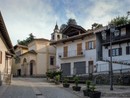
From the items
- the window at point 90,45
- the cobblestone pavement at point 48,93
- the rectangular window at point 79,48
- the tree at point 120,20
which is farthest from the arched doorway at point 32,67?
the cobblestone pavement at point 48,93

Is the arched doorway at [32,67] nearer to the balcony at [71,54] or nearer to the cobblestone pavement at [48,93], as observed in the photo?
the balcony at [71,54]

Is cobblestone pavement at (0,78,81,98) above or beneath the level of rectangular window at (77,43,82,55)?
beneath

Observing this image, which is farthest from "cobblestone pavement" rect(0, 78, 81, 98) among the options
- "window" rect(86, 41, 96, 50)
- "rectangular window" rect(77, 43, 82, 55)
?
"rectangular window" rect(77, 43, 82, 55)

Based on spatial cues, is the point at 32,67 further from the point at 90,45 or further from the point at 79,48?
the point at 90,45

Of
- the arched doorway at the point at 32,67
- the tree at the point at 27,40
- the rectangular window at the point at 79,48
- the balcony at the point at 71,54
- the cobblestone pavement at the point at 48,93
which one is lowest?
the cobblestone pavement at the point at 48,93

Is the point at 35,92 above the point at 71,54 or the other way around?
the other way around

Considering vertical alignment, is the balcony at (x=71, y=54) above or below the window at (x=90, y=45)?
below

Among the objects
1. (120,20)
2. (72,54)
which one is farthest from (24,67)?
(120,20)

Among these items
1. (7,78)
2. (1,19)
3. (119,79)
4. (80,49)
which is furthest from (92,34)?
(1,19)

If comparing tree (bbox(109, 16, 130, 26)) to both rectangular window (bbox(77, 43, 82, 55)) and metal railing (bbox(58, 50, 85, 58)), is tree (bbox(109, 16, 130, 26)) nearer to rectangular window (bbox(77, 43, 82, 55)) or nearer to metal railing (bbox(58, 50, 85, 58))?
rectangular window (bbox(77, 43, 82, 55))

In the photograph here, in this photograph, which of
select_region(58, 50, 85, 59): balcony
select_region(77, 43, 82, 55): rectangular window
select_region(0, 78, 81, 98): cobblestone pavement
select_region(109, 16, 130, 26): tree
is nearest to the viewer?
select_region(0, 78, 81, 98): cobblestone pavement

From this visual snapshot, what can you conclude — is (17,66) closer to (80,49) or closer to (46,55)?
(46,55)

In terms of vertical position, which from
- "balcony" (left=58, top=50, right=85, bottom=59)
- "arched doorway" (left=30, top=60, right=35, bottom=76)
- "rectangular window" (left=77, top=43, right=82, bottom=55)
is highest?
"rectangular window" (left=77, top=43, right=82, bottom=55)

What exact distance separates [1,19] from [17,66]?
150 ft
